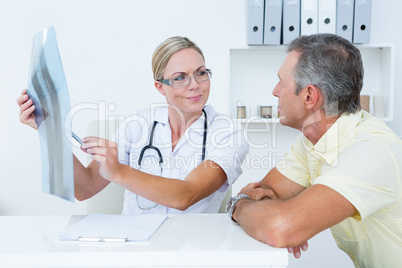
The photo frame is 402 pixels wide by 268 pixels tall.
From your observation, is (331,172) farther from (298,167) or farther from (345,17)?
(345,17)

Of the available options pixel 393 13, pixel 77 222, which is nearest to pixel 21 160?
pixel 77 222

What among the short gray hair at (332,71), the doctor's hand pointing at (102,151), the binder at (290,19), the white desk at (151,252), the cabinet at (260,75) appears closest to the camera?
the white desk at (151,252)

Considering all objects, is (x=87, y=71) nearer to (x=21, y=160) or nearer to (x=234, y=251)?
(x=21, y=160)

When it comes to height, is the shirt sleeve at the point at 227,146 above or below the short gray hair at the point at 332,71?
below

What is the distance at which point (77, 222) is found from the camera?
3.72ft

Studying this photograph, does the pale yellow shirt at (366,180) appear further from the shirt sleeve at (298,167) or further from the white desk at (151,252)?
the white desk at (151,252)

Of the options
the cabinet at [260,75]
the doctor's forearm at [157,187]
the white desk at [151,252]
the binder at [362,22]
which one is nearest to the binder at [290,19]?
the cabinet at [260,75]

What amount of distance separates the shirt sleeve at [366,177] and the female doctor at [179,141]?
51 centimetres

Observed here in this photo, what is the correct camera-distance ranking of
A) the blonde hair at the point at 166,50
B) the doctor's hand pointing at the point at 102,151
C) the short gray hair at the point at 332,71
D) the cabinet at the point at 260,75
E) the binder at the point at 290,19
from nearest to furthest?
the doctor's hand pointing at the point at 102,151
the short gray hair at the point at 332,71
the blonde hair at the point at 166,50
the binder at the point at 290,19
the cabinet at the point at 260,75

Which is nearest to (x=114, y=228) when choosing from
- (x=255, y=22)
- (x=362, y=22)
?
(x=255, y=22)

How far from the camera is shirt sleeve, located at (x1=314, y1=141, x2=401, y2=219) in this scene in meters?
1.06

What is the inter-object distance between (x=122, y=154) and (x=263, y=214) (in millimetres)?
798

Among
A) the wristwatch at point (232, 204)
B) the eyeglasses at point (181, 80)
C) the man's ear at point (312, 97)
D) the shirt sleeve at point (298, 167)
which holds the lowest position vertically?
the wristwatch at point (232, 204)

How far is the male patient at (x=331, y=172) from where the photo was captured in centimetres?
104
